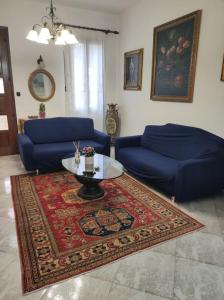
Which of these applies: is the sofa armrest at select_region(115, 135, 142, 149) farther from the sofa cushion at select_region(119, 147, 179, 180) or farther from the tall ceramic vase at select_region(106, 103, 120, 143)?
the tall ceramic vase at select_region(106, 103, 120, 143)

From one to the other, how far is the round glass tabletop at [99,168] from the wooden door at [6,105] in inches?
82.0

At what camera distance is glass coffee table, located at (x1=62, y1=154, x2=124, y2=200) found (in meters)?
2.56

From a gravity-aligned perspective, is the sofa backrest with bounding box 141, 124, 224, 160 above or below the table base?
above

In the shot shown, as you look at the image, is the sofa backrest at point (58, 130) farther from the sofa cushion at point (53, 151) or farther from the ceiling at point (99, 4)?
the ceiling at point (99, 4)

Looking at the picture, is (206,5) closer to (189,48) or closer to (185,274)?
(189,48)

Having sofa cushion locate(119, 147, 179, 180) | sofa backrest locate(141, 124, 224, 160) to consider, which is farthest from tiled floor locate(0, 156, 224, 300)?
sofa backrest locate(141, 124, 224, 160)

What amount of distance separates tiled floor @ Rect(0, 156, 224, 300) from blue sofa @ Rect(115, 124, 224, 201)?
0.66 meters

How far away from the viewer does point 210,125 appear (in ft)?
10.1

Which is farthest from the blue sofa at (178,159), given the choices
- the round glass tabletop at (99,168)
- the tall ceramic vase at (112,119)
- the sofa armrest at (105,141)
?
the tall ceramic vase at (112,119)

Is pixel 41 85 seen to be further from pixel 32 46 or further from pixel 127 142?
pixel 127 142

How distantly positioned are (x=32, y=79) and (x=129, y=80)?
6.69ft

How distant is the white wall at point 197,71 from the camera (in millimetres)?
2914

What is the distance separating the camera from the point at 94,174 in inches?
102

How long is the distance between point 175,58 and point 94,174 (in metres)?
2.34
